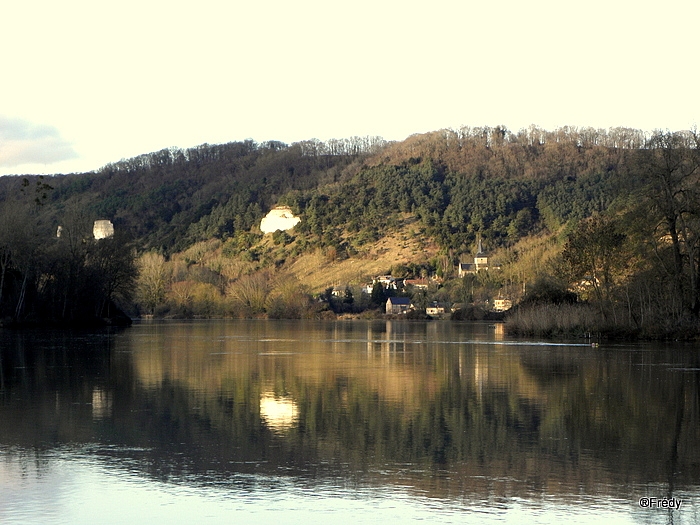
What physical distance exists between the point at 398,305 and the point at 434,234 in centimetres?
3558

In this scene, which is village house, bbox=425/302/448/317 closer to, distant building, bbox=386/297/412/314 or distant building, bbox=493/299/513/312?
distant building, bbox=386/297/412/314

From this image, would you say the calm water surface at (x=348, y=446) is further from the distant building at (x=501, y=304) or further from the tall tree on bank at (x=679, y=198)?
the distant building at (x=501, y=304)

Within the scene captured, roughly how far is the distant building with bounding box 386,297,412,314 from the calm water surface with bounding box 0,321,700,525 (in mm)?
97827

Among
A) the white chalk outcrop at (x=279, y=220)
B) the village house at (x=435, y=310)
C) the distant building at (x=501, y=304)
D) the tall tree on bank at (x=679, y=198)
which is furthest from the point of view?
the white chalk outcrop at (x=279, y=220)

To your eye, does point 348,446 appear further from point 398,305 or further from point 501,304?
point 398,305

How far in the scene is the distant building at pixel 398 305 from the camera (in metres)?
124

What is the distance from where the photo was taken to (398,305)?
12519cm

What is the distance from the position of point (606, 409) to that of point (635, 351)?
1950 centimetres

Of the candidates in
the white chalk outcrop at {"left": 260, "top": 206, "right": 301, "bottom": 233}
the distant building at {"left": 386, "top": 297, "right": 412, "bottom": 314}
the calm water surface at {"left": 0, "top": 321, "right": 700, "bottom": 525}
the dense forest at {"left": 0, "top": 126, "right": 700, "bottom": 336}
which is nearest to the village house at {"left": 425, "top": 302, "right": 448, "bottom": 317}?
the dense forest at {"left": 0, "top": 126, "right": 700, "bottom": 336}

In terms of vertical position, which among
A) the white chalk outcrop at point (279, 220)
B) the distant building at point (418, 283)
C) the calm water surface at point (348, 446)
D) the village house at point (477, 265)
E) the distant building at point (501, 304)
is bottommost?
the calm water surface at point (348, 446)

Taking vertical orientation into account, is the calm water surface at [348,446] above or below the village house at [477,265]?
below

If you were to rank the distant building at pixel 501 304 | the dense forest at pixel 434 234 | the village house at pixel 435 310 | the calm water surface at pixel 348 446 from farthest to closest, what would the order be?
the village house at pixel 435 310, the distant building at pixel 501 304, the dense forest at pixel 434 234, the calm water surface at pixel 348 446

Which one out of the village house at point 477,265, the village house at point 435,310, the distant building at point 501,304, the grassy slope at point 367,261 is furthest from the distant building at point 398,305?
the grassy slope at point 367,261

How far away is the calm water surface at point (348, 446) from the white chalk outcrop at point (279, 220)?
14879 centimetres
